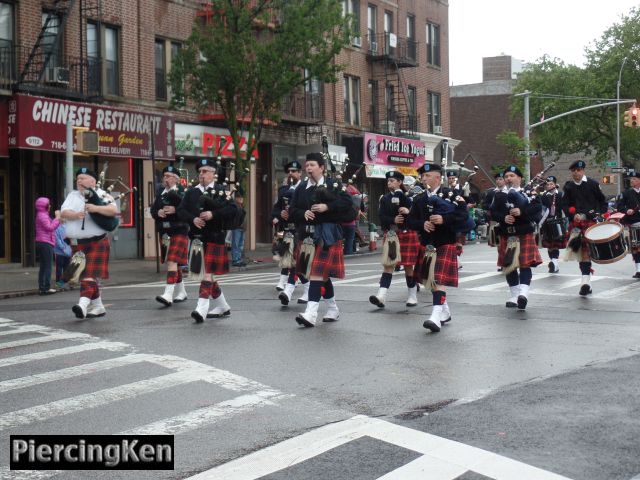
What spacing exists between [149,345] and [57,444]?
12.9 feet

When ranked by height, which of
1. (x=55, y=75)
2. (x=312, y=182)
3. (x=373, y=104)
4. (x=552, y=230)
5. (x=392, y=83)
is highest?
(x=392, y=83)

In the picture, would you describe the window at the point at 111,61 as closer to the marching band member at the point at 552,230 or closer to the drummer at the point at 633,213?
the marching band member at the point at 552,230

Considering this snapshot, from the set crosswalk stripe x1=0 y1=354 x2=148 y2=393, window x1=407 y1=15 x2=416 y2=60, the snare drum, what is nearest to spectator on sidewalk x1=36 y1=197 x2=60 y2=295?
crosswalk stripe x1=0 y1=354 x2=148 y2=393

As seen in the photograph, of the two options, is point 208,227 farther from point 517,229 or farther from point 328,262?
point 517,229

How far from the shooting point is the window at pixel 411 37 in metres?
42.5

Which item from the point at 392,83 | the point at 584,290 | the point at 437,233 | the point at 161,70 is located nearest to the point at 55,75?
the point at 161,70

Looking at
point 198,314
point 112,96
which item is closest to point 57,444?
point 198,314

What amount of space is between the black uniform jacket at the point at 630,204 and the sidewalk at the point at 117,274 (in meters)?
9.56

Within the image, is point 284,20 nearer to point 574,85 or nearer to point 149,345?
point 149,345

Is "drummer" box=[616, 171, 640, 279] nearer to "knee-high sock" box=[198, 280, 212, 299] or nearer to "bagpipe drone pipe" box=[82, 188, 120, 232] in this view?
"knee-high sock" box=[198, 280, 212, 299]

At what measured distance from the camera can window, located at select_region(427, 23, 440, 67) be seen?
147 ft

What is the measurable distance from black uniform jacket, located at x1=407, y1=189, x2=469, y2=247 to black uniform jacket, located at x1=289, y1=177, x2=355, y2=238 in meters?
0.80

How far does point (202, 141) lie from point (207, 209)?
17.6 metres

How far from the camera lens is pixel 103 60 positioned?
26.0 meters
